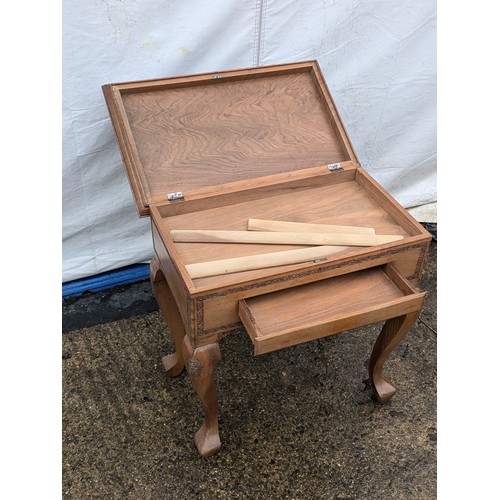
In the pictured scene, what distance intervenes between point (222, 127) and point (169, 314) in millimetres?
720

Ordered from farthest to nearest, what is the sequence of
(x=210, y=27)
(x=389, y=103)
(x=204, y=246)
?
(x=389, y=103) < (x=210, y=27) < (x=204, y=246)

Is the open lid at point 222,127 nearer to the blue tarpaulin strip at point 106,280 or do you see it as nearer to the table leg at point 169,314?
the table leg at point 169,314

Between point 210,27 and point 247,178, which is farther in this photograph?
point 210,27

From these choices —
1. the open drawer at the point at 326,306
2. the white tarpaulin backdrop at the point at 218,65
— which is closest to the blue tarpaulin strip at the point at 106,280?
the white tarpaulin backdrop at the point at 218,65

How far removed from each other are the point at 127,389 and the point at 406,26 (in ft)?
6.56

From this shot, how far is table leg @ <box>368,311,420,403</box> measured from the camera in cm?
199

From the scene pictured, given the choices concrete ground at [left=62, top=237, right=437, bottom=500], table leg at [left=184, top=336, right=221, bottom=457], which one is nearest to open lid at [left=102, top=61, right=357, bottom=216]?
table leg at [left=184, top=336, right=221, bottom=457]

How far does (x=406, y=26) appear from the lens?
265cm

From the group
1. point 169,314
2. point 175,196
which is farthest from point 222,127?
point 169,314

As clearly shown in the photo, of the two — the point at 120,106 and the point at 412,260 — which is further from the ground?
the point at 120,106

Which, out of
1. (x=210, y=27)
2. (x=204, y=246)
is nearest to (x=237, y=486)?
(x=204, y=246)

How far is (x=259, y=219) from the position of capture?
1.95 metres

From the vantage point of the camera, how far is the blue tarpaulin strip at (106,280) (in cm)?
279

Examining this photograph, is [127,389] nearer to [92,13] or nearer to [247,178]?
[247,178]
